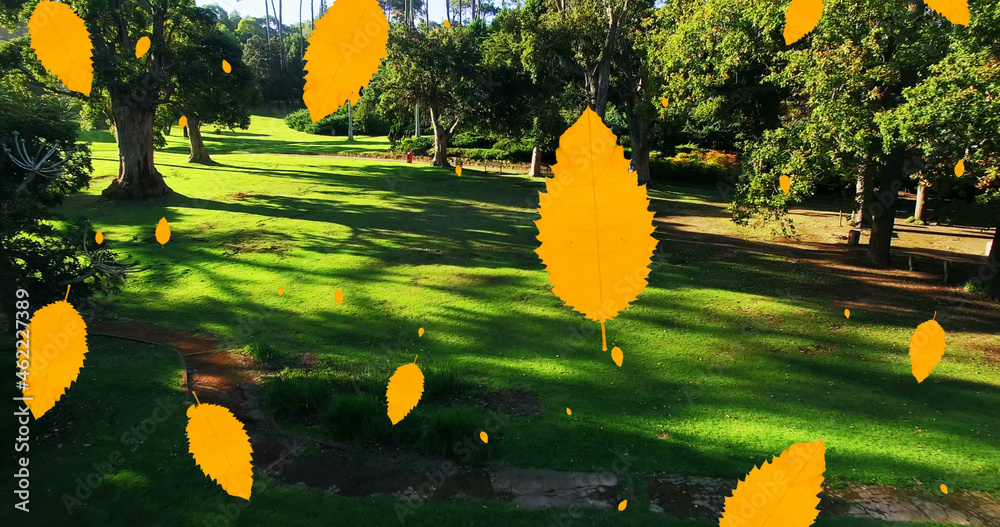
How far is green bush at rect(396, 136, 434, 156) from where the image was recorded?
108 feet

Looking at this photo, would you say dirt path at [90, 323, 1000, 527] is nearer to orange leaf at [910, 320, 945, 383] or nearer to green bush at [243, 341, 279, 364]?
green bush at [243, 341, 279, 364]

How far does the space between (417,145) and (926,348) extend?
28592 mm

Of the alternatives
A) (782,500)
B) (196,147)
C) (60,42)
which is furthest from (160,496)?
(196,147)

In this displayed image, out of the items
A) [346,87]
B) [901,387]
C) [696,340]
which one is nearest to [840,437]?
[901,387]

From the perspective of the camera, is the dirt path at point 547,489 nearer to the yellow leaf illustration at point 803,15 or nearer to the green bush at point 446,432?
the green bush at point 446,432

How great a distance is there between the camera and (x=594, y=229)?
2029 millimetres

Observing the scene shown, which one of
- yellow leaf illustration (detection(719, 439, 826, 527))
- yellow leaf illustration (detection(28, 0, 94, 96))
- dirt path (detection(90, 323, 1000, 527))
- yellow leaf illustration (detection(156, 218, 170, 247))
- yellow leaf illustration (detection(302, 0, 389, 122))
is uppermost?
yellow leaf illustration (detection(28, 0, 94, 96))

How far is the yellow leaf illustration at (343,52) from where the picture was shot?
2314 millimetres

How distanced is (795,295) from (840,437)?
6.21m

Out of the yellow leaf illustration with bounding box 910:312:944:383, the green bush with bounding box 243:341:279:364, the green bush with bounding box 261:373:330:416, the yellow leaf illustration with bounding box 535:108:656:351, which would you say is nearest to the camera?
the yellow leaf illustration with bounding box 535:108:656:351

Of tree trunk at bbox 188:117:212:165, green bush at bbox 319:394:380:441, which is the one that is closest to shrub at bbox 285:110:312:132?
tree trunk at bbox 188:117:212:165

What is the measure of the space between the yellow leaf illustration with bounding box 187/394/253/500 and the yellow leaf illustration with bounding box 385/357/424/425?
1629 mm

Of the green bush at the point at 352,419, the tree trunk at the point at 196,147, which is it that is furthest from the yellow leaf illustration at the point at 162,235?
the tree trunk at the point at 196,147

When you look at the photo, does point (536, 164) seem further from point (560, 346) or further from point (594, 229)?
point (594, 229)
